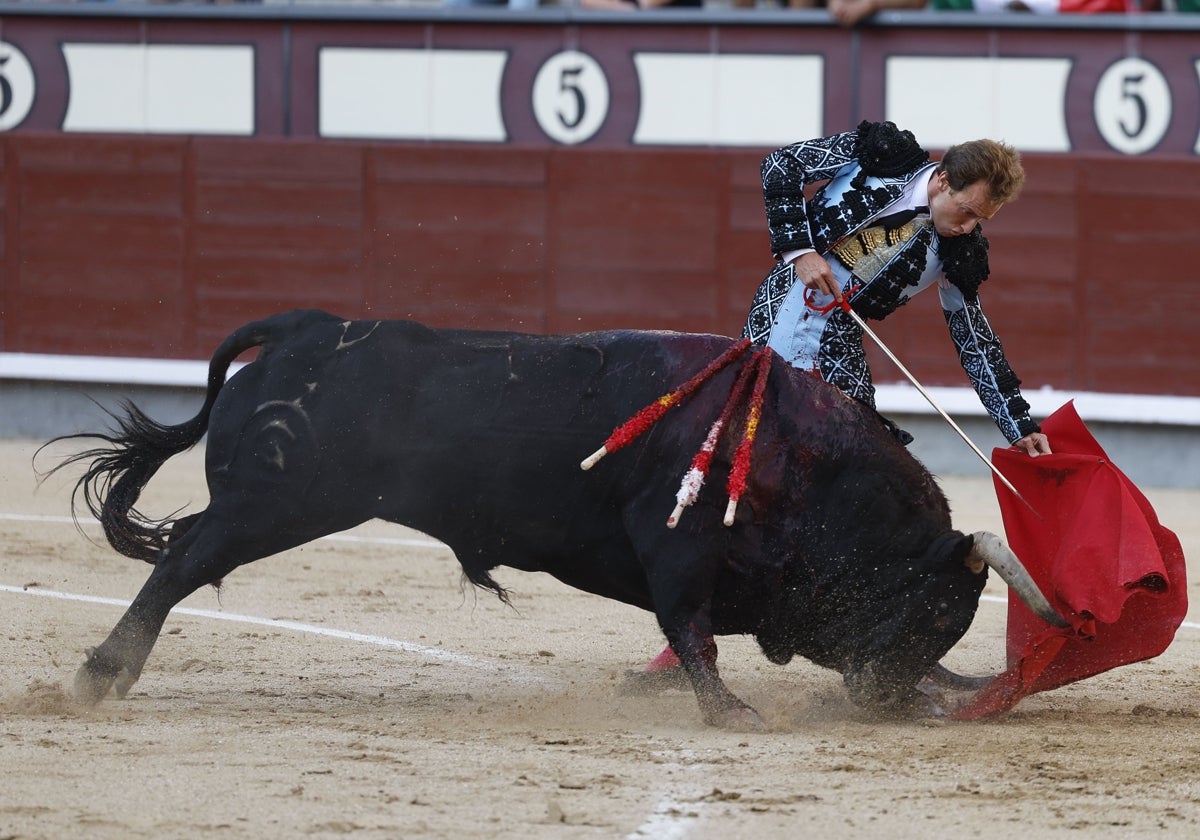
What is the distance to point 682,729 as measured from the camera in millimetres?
3109

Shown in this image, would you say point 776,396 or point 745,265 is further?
point 745,265

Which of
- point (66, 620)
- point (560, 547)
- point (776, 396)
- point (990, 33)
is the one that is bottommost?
point (66, 620)

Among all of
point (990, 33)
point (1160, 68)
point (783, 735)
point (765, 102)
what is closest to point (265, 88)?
point (765, 102)

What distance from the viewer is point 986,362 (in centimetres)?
349

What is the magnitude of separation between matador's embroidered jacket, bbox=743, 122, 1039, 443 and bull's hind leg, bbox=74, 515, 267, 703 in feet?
3.65

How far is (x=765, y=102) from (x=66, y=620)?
4301 millimetres

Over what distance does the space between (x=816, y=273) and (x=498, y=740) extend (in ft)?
3.39

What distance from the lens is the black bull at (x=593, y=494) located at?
10.4 ft

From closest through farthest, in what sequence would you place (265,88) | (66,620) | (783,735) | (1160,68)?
(783,735) < (66,620) < (1160,68) < (265,88)

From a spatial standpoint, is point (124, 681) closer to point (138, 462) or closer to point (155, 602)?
point (155, 602)

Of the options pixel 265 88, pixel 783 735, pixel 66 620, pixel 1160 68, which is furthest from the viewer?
pixel 265 88

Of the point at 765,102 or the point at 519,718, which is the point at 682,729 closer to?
the point at 519,718

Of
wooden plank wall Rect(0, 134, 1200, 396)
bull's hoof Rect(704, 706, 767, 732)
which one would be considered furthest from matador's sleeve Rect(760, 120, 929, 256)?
wooden plank wall Rect(0, 134, 1200, 396)

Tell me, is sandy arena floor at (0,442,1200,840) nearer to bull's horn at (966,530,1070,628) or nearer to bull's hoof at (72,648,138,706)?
bull's hoof at (72,648,138,706)
